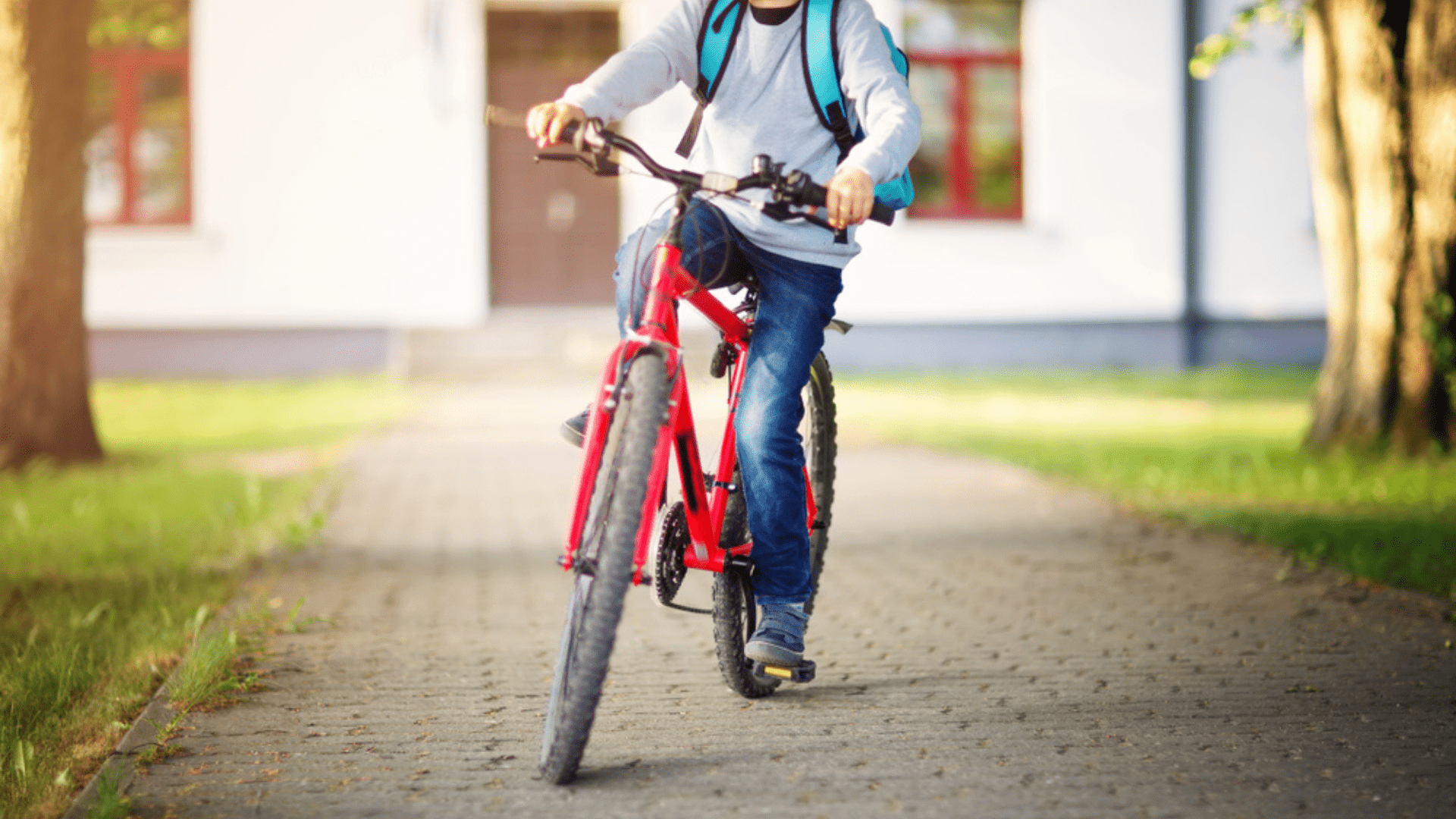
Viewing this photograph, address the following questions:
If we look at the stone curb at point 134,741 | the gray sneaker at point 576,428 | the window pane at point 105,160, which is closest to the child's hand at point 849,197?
the gray sneaker at point 576,428

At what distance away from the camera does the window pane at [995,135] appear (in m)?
17.2

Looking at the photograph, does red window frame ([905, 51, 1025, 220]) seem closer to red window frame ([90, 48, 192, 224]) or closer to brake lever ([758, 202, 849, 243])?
red window frame ([90, 48, 192, 224])

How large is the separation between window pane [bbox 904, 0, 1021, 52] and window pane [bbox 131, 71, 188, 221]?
7.96m

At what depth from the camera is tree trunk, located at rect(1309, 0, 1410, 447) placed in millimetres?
8422

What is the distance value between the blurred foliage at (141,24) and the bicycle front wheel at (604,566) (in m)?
12.3

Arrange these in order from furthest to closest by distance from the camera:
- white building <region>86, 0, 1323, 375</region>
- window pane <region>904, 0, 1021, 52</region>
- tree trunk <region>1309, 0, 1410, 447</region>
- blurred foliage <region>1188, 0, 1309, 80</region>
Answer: window pane <region>904, 0, 1021, 52</region> < white building <region>86, 0, 1323, 375</region> < blurred foliage <region>1188, 0, 1309, 80</region> < tree trunk <region>1309, 0, 1410, 447</region>

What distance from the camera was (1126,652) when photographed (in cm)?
449

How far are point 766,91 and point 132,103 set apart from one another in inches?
565

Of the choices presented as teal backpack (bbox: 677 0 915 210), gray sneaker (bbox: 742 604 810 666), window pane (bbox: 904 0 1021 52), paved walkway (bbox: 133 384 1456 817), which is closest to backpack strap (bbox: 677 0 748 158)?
teal backpack (bbox: 677 0 915 210)

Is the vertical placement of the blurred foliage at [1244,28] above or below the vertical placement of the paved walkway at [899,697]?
above

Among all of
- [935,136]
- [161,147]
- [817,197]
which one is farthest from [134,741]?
[935,136]

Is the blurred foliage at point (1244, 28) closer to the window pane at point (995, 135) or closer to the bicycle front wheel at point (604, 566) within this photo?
the bicycle front wheel at point (604, 566)

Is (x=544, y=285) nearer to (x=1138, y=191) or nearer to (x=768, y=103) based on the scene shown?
(x=1138, y=191)

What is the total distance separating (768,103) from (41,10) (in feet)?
21.1
